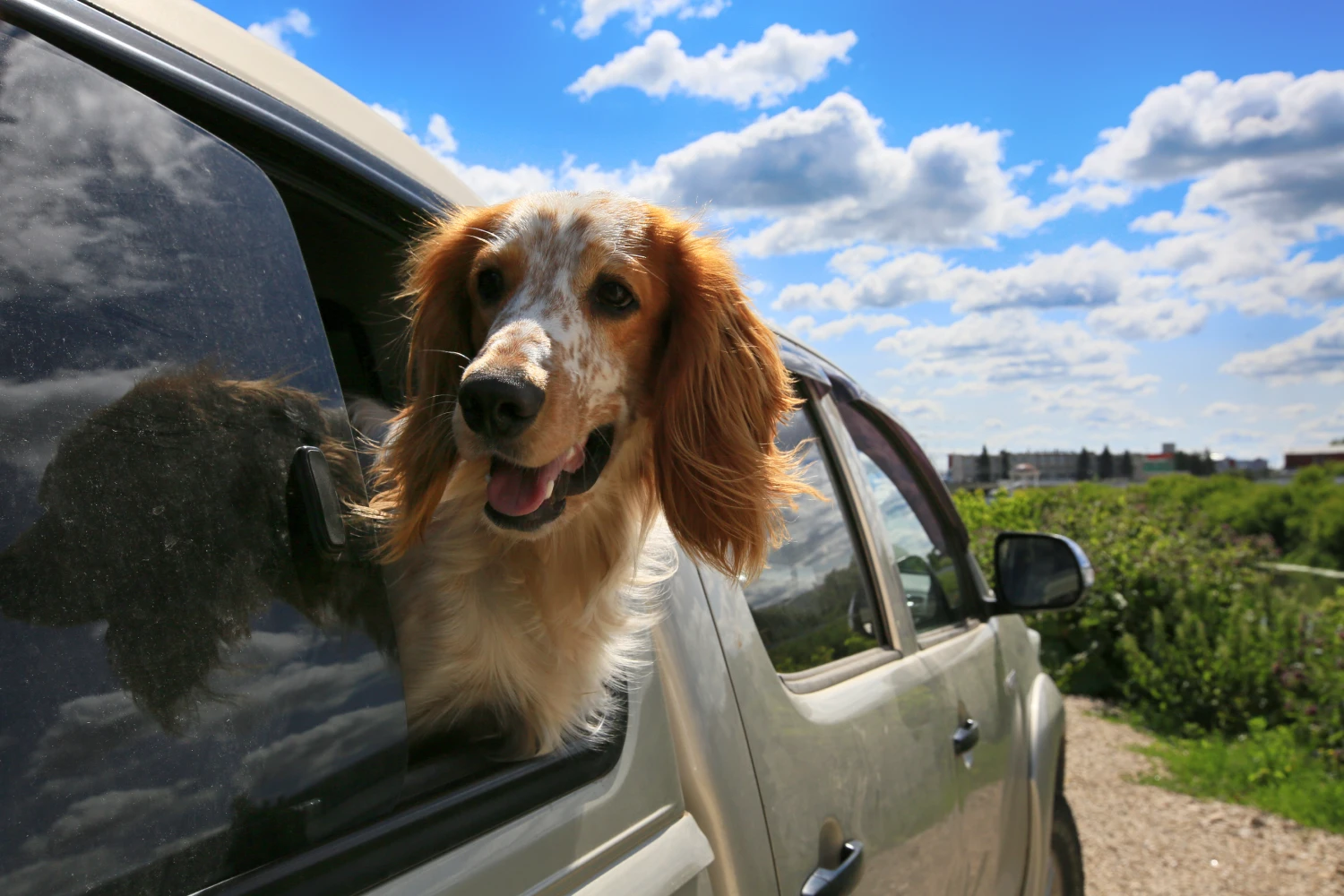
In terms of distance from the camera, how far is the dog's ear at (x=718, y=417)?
219cm

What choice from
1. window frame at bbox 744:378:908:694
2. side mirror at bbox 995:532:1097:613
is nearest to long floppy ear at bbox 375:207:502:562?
window frame at bbox 744:378:908:694

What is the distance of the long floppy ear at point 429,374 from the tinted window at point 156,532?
42 centimetres

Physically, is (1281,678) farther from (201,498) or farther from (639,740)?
(201,498)

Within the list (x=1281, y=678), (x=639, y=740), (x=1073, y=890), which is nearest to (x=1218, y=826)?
(x=1281, y=678)

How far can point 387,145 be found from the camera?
176cm

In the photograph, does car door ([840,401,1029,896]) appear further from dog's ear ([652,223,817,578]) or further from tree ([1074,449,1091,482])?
tree ([1074,449,1091,482])

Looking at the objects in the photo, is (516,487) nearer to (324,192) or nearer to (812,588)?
(324,192)

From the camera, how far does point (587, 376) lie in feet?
6.82

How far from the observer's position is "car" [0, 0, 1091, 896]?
3.19 ft

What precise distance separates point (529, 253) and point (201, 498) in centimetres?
120

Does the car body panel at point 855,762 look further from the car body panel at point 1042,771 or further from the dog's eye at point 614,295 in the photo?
the car body panel at point 1042,771

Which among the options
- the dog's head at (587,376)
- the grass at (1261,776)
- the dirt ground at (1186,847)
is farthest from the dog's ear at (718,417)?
the grass at (1261,776)

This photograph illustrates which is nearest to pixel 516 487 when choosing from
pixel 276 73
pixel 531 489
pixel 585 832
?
pixel 531 489

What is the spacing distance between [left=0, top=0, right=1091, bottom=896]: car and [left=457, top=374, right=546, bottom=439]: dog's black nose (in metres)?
0.34
